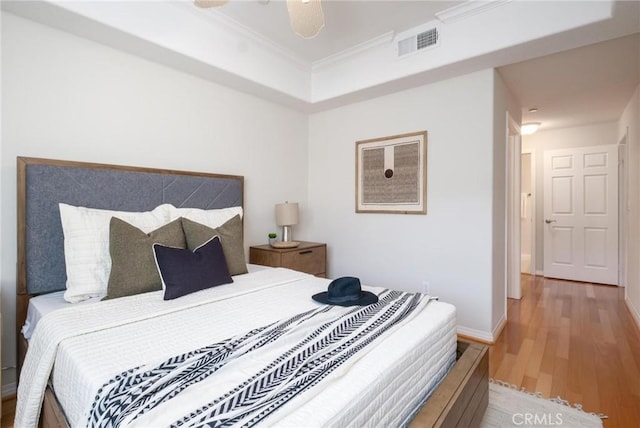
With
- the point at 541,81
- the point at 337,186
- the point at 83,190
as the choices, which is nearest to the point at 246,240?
the point at 337,186

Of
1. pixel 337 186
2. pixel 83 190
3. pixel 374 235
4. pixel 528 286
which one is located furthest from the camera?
pixel 528 286

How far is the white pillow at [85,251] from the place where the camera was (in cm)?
182

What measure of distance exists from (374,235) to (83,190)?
2571 mm

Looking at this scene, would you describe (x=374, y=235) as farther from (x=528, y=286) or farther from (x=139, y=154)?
(x=528, y=286)

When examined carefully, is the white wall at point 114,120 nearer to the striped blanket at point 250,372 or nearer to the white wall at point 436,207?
the white wall at point 436,207

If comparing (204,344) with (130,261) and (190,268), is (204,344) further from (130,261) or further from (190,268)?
(130,261)

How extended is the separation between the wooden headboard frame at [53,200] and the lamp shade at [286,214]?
1.23m

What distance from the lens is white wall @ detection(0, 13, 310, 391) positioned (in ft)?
6.45

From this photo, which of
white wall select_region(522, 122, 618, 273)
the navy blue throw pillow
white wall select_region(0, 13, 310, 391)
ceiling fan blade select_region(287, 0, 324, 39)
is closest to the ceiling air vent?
ceiling fan blade select_region(287, 0, 324, 39)

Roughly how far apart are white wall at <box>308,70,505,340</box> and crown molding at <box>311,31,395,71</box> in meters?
0.51

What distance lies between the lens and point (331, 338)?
1298 mm

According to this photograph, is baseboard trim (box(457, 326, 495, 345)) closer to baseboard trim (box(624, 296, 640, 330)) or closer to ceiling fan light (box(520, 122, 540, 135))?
baseboard trim (box(624, 296, 640, 330))

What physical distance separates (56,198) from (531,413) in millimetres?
3096

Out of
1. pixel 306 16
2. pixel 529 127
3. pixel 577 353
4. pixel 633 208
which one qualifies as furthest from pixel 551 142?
pixel 306 16
